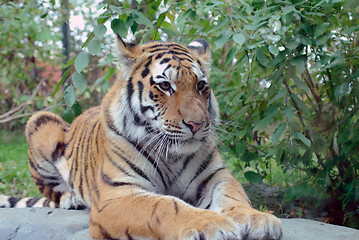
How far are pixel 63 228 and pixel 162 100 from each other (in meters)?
1.12

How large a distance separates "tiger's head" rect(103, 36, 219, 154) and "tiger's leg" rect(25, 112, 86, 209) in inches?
45.6

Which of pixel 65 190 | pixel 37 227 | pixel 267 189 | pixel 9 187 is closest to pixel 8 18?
pixel 9 187

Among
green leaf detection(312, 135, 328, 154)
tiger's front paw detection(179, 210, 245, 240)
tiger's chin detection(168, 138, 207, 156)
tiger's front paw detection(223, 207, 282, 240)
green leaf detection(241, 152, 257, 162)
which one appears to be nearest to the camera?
tiger's front paw detection(179, 210, 245, 240)

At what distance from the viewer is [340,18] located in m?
3.11

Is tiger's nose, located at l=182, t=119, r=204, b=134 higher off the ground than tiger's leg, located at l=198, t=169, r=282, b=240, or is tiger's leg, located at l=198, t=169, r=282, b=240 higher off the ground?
tiger's nose, located at l=182, t=119, r=204, b=134

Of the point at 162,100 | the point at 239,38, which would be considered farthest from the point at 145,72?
the point at 239,38

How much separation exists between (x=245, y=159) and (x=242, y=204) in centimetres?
147

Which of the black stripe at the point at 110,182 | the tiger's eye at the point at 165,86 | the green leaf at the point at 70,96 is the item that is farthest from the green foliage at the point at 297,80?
the black stripe at the point at 110,182

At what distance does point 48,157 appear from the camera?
12.9ft

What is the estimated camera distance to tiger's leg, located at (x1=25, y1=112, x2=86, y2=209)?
3.89 meters

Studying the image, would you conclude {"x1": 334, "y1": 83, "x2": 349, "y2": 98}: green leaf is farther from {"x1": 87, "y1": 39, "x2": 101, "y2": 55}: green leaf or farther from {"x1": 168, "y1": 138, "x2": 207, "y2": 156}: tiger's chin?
{"x1": 87, "y1": 39, "x2": 101, "y2": 55}: green leaf

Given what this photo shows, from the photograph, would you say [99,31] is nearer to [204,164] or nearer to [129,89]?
[129,89]

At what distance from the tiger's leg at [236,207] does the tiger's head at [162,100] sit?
31cm

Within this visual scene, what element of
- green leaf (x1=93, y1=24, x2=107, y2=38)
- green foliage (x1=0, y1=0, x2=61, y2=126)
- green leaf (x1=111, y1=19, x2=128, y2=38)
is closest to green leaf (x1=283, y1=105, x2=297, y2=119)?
green leaf (x1=111, y1=19, x2=128, y2=38)
